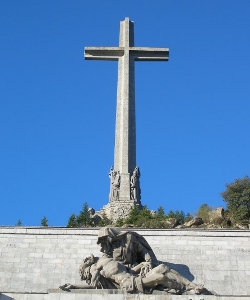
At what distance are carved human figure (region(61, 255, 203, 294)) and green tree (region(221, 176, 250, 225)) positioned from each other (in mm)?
18843

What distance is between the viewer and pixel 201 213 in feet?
127

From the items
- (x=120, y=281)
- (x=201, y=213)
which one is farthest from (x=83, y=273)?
(x=201, y=213)

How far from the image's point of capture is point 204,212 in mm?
38594

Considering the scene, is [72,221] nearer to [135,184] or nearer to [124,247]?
[135,184]

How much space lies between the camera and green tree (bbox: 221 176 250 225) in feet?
130

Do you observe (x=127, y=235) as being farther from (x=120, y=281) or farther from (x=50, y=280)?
(x=50, y=280)

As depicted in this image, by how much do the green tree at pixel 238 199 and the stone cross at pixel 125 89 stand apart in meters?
9.08

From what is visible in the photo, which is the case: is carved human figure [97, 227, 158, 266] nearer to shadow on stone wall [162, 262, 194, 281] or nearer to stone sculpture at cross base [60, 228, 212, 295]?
stone sculpture at cross base [60, 228, 212, 295]

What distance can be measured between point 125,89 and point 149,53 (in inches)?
146

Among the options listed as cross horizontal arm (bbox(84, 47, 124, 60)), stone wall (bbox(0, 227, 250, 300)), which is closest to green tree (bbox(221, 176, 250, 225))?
stone wall (bbox(0, 227, 250, 300))

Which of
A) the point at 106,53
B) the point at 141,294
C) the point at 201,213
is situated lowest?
the point at 141,294

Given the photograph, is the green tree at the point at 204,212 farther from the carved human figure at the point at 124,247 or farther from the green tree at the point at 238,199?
the carved human figure at the point at 124,247

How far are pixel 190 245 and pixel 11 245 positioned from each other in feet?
22.1

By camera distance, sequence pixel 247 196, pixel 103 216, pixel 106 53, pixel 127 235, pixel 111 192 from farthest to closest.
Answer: pixel 106 53 → pixel 111 192 → pixel 103 216 → pixel 247 196 → pixel 127 235
